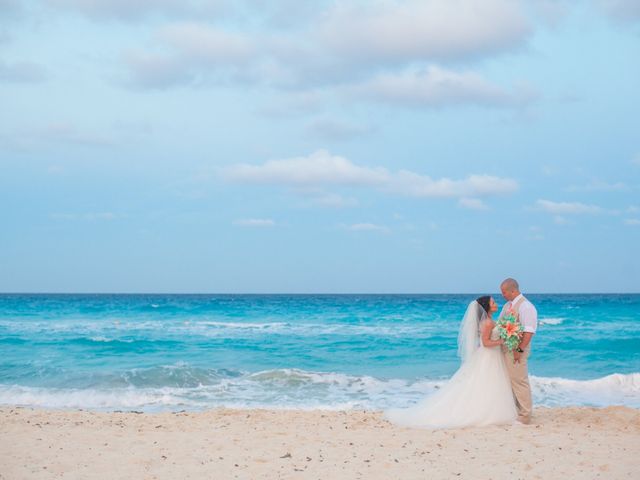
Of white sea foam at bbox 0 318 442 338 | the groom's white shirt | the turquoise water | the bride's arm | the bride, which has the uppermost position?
the groom's white shirt

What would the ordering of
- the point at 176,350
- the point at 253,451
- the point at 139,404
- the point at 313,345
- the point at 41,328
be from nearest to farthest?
the point at 253,451
the point at 139,404
the point at 176,350
the point at 313,345
the point at 41,328

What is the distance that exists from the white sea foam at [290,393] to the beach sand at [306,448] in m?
2.17

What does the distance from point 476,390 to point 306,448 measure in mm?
2659

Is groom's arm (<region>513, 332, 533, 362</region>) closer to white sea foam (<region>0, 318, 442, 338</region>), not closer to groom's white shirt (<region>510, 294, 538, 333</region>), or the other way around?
groom's white shirt (<region>510, 294, 538, 333</region>)

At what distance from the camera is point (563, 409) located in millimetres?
10500

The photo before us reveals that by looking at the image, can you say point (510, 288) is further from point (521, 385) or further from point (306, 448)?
point (306, 448)

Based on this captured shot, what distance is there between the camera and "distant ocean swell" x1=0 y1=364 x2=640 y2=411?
12.1m

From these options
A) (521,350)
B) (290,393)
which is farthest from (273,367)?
(521,350)

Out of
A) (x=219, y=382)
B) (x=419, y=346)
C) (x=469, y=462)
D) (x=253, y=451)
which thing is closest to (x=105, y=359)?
(x=219, y=382)

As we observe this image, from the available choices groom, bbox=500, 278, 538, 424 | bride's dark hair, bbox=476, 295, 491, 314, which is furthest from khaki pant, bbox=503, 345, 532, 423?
bride's dark hair, bbox=476, 295, 491, 314

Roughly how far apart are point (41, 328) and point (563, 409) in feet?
84.2

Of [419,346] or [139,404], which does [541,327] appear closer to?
[419,346]

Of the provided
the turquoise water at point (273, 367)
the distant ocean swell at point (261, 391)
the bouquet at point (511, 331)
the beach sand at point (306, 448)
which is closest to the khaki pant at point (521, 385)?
the beach sand at point (306, 448)

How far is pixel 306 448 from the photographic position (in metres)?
7.66
